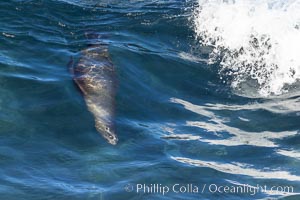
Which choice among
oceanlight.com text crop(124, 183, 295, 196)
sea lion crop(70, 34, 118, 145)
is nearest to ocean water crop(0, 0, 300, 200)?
oceanlight.com text crop(124, 183, 295, 196)

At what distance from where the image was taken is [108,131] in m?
7.73

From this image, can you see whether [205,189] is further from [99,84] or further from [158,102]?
[99,84]

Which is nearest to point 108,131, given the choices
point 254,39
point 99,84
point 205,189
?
point 99,84

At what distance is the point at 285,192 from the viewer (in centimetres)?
679

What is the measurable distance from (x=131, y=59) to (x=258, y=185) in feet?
12.0

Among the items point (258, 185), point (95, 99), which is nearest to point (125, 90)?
point (95, 99)

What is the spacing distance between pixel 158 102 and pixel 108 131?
1.19 m

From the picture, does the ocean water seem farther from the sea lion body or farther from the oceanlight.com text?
the sea lion body

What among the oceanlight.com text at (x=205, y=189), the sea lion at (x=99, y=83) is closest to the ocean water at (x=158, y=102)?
the oceanlight.com text at (x=205, y=189)

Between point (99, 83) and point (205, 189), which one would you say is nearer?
point (205, 189)

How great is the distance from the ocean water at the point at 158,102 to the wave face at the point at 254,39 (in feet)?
0.09

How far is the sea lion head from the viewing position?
7.60 metres

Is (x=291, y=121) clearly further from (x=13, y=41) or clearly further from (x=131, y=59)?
(x=13, y=41)

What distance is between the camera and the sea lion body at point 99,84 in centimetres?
791
